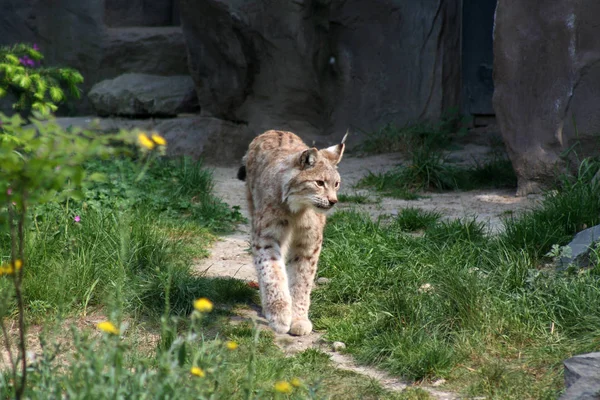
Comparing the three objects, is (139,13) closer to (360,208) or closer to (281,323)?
(360,208)

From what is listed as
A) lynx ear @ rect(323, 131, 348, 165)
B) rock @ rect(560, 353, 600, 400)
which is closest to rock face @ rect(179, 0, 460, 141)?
lynx ear @ rect(323, 131, 348, 165)

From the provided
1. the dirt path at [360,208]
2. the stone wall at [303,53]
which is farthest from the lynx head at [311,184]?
the stone wall at [303,53]

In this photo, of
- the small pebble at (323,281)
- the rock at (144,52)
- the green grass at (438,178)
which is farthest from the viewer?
the rock at (144,52)

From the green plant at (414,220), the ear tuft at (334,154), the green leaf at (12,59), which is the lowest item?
the green plant at (414,220)

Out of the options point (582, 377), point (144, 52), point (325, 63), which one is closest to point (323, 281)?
point (582, 377)

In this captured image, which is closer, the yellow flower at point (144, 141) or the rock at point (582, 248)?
the yellow flower at point (144, 141)

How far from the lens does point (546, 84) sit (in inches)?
311

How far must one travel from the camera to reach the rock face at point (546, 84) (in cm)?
759

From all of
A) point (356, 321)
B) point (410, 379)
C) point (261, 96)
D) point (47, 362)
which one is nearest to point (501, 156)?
point (261, 96)

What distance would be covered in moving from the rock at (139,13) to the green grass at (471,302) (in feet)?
22.4

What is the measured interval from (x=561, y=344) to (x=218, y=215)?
156 inches

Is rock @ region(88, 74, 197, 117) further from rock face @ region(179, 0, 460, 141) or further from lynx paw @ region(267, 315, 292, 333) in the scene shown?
lynx paw @ region(267, 315, 292, 333)

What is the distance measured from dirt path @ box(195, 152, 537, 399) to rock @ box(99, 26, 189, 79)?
2164 millimetres

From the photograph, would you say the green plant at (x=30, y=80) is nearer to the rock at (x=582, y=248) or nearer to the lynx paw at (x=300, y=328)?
the lynx paw at (x=300, y=328)
